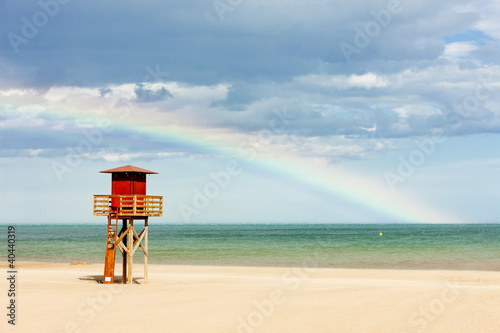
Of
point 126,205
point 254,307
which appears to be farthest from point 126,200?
point 254,307

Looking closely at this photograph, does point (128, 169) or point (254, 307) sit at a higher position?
point (128, 169)

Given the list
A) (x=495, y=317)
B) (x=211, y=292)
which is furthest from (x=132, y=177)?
(x=495, y=317)

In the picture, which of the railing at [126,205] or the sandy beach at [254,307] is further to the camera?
the railing at [126,205]

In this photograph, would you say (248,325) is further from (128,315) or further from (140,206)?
(140,206)

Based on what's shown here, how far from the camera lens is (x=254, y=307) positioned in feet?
68.1

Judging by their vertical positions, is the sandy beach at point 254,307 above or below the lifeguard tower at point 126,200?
below

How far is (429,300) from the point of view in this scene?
22109 millimetres

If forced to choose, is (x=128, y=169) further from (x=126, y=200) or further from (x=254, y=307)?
(x=254, y=307)

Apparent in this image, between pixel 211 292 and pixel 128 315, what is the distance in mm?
6535

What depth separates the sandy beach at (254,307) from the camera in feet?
57.2

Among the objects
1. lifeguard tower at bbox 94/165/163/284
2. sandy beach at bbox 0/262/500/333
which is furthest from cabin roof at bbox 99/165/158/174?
sandy beach at bbox 0/262/500/333

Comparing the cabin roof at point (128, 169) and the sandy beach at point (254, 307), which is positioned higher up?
the cabin roof at point (128, 169)

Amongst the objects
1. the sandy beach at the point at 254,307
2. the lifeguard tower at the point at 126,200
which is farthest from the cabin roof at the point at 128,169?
the sandy beach at the point at 254,307

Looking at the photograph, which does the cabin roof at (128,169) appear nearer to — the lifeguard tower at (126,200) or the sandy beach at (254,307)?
the lifeguard tower at (126,200)
